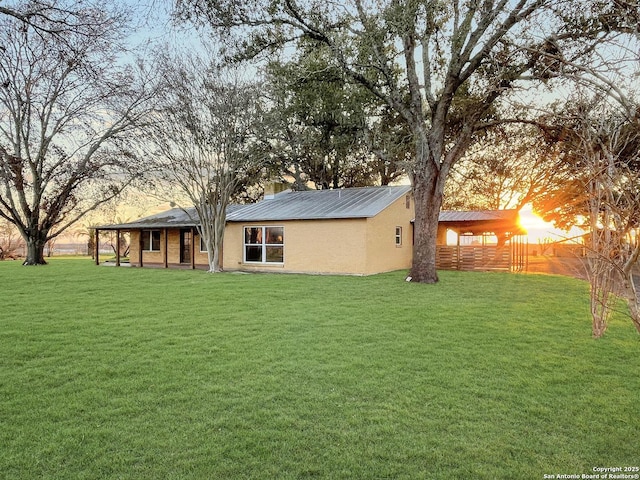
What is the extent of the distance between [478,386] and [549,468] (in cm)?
149

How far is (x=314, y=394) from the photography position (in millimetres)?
4133

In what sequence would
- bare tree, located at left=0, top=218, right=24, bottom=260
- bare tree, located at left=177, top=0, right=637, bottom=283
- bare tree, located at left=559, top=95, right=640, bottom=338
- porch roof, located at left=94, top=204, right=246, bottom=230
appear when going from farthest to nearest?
1. bare tree, located at left=0, top=218, right=24, bottom=260
2. porch roof, located at left=94, top=204, right=246, bottom=230
3. bare tree, located at left=177, top=0, right=637, bottom=283
4. bare tree, located at left=559, top=95, right=640, bottom=338

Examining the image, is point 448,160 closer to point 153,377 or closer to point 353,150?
point 153,377

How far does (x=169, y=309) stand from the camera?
882cm

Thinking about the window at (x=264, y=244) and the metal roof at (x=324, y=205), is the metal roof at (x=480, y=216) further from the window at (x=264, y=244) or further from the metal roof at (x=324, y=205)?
the window at (x=264, y=244)

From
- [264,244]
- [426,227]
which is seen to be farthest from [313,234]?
[426,227]

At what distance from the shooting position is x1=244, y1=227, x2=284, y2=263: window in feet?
61.5

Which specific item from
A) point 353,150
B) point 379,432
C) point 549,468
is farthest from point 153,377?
point 353,150

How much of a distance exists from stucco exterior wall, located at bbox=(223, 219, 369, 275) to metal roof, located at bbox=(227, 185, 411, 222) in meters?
0.30

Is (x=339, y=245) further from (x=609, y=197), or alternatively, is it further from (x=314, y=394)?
(x=609, y=197)

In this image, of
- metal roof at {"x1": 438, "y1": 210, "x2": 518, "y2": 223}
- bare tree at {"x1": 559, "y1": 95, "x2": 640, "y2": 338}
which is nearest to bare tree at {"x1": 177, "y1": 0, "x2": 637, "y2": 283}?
metal roof at {"x1": 438, "y1": 210, "x2": 518, "y2": 223}

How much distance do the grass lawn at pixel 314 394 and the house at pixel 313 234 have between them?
8.32 meters

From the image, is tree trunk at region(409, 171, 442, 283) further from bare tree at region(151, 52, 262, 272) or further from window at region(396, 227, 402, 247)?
bare tree at region(151, 52, 262, 272)

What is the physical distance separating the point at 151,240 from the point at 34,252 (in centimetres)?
735
